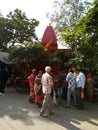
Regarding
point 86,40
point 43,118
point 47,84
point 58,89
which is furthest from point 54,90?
point 86,40

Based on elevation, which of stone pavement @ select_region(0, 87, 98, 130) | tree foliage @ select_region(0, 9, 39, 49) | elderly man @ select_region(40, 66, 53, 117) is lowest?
stone pavement @ select_region(0, 87, 98, 130)

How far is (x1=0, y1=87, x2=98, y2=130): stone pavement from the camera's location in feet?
29.2

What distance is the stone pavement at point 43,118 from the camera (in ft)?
29.2

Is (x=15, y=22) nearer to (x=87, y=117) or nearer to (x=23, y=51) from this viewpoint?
(x=23, y=51)

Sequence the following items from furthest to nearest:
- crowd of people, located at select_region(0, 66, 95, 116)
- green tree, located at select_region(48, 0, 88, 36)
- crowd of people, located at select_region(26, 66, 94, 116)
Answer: green tree, located at select_region(48, 0, 88, 36)
crowd of people, located at select_region(26, 66, 94, 116)
crowd of people, located at select_region(0, 66, 95, 116)

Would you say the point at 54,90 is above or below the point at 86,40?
below

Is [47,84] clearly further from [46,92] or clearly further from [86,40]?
[86,40]

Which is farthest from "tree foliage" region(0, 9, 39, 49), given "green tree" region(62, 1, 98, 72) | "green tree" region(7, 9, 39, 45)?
"green tree" region(62, 1, 98, 72)

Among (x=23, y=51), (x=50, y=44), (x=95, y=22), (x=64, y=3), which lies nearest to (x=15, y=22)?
(x=64, y=3)

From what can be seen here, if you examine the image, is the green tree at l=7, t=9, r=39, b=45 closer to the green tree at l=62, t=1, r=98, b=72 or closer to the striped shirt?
the green tree at l=62, t=1, r=98, b=72

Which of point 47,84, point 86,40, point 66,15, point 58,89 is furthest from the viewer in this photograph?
point 66,15

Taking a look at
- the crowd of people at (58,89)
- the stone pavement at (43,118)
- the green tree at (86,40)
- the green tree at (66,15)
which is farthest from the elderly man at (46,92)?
the green tree at (66,15)

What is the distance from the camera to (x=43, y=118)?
33.0 feet

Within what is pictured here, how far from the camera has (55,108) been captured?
12.2 meters
